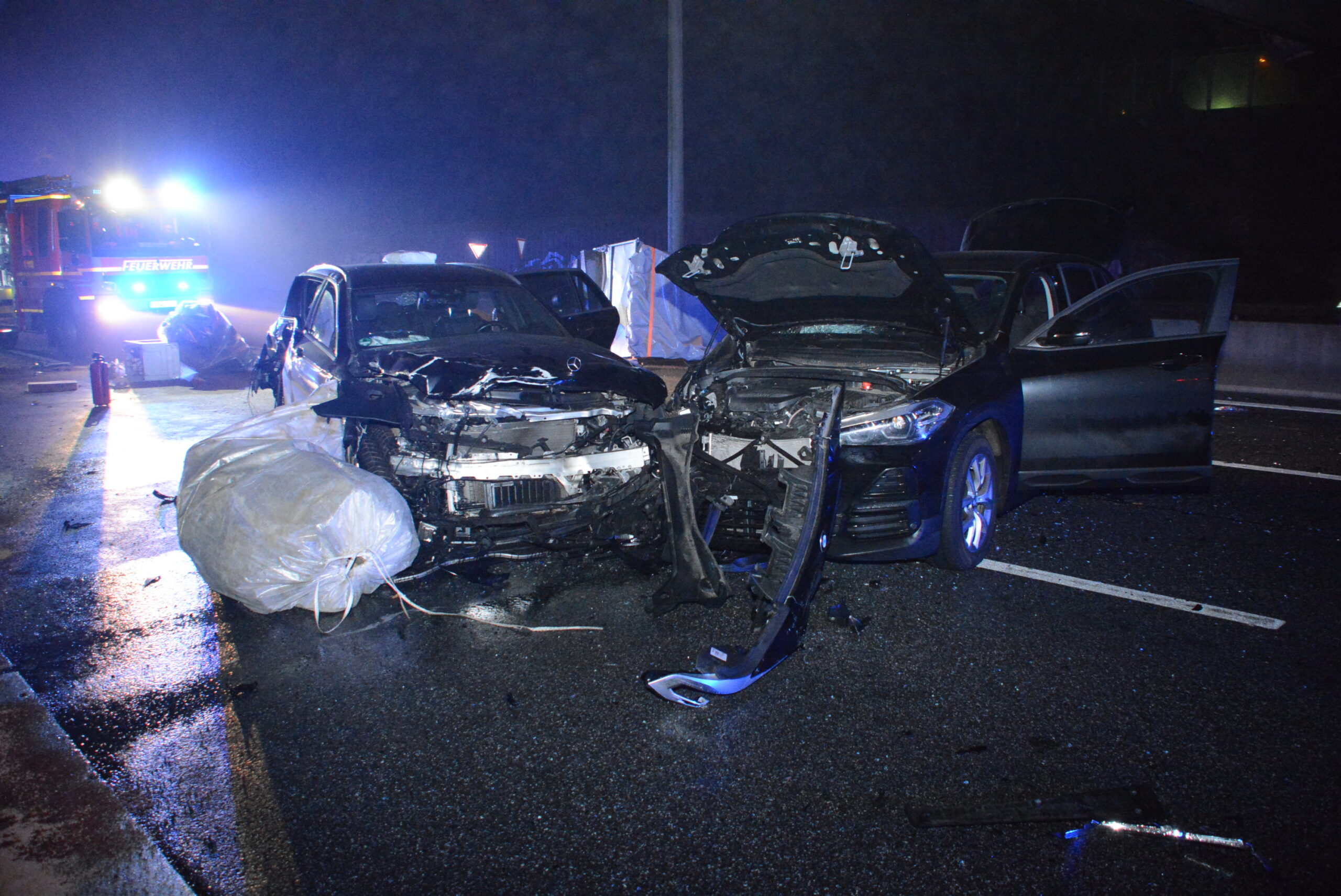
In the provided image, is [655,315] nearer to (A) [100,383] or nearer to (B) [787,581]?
(A) [100,383]

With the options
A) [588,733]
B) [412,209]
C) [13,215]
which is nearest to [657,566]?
[588,733]

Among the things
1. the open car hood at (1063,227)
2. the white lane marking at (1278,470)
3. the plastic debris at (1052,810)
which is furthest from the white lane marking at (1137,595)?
the open car hood at (1063,227)

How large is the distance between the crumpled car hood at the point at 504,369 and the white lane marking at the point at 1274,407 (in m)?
7.88

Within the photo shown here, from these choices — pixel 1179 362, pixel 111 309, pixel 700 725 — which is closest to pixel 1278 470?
pixel 1179 362

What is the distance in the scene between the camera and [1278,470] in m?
6.60

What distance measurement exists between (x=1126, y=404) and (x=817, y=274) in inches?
80.0

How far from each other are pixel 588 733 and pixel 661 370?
10.0m

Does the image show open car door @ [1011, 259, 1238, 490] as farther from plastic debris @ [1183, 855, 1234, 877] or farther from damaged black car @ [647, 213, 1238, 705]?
plastic debris @ [1183, 855, 1234, 877]

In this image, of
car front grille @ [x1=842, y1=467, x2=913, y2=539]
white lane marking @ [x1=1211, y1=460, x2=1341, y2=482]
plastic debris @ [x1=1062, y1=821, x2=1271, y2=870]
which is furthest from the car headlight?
white lane marking @ [x1=1211, y1=460, x2=1341, y2=482]

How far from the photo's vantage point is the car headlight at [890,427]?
3988mm

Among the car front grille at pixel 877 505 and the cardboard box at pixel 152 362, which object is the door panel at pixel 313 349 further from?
the cardboard box at pixel 152 362

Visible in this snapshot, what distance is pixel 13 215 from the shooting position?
17.6m

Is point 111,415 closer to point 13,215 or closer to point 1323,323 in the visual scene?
point 13,215

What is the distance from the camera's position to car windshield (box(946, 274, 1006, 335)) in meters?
4.86
